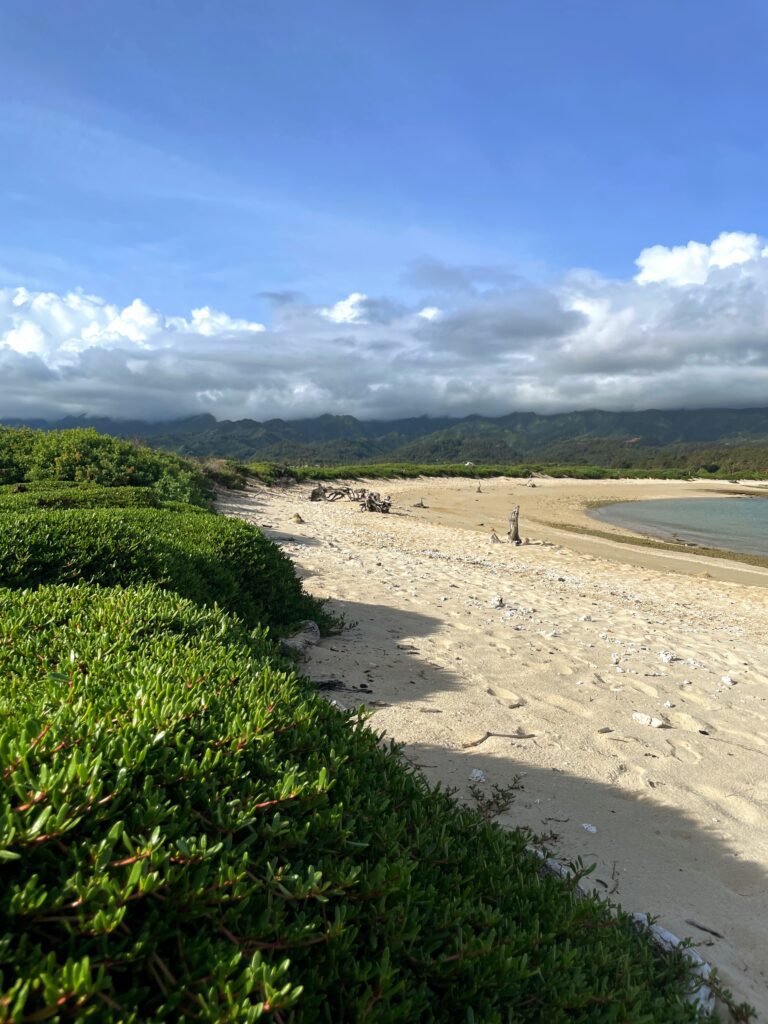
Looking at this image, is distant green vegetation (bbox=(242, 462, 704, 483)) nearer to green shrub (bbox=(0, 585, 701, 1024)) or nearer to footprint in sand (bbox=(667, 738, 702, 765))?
footprint in sand (bbox=(667, 738, 702, 765))

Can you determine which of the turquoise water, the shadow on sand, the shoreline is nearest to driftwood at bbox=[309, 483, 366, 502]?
the shoreline

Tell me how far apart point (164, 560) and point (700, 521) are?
129 ft

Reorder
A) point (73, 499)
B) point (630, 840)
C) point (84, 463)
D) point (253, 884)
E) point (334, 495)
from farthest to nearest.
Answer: point (334, 495) < point (84, 463) < point (73, 499) < point (630, 840) < point (253, 884)

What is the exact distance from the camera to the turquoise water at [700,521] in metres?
28.9

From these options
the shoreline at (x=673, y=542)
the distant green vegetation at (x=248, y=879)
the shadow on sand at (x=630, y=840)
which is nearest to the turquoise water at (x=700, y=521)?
the shoreline at (x=673, y=542)

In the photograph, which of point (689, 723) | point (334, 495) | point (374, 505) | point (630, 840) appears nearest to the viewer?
point (630, 840)

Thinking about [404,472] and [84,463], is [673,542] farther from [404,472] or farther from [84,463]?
[404,472]

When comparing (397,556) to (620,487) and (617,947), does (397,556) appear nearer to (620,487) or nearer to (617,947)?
(617,947)

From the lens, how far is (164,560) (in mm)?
6203

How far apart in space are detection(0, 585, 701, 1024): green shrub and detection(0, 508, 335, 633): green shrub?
2808mm

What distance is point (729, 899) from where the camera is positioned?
3.58m

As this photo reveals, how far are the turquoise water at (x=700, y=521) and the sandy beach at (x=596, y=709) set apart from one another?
51.5 feet

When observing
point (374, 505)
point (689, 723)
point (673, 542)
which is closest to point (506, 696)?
point (689, 723)

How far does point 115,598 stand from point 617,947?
3.72 metres
